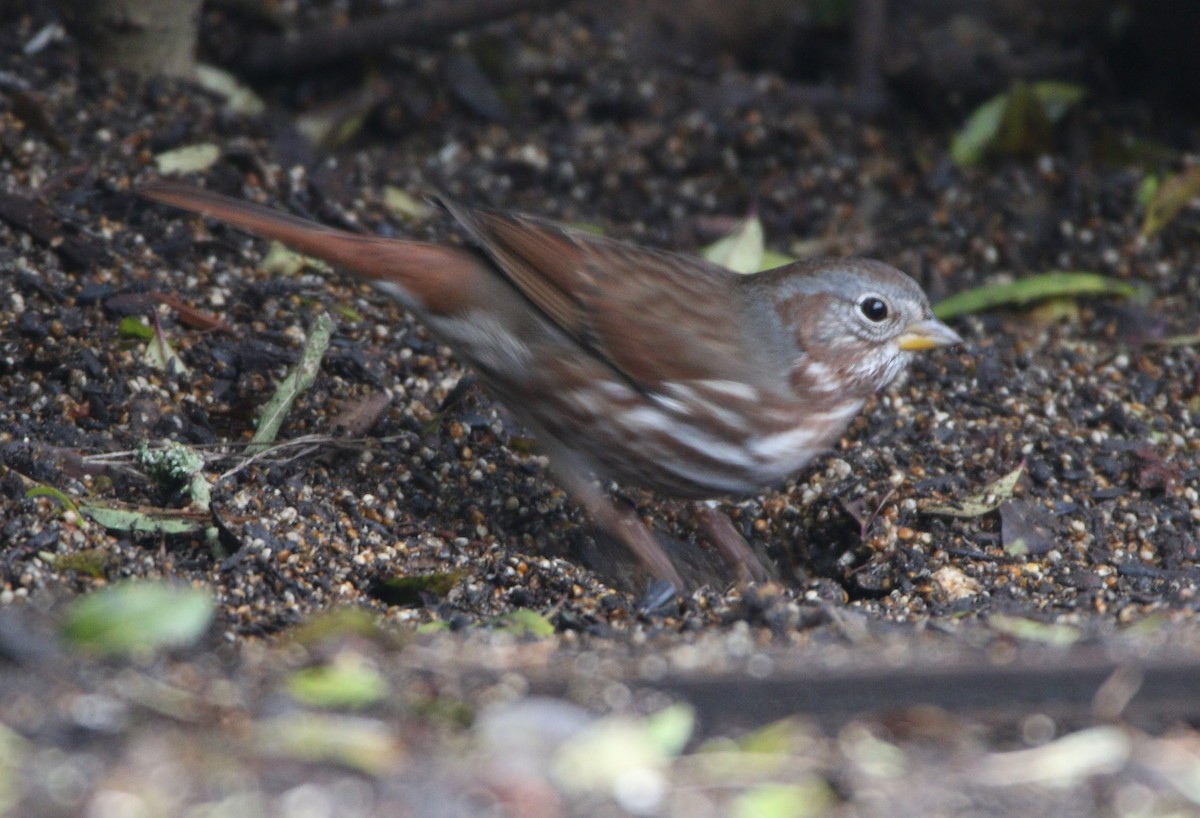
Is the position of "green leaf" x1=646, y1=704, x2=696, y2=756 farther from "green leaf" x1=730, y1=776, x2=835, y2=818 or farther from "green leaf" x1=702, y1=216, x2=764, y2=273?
"green leaf" x1=702, y1=216, x2=764, y2=273

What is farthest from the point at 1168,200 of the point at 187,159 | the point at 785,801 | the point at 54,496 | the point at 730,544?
the point at 54,496

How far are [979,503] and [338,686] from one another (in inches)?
90.9

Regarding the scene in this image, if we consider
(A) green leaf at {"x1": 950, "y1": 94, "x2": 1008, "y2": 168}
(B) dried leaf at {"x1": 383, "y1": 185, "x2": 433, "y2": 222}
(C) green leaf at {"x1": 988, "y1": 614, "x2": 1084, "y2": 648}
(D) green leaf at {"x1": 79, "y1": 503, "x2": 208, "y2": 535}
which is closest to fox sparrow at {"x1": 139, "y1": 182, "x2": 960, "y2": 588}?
(D) green leaf at {"x1": 79, "y1": 503, "x2": 208, "y2": 535}

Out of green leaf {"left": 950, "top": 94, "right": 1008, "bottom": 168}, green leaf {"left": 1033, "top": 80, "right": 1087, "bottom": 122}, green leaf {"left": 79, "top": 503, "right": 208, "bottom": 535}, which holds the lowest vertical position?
green leaf {"left": 79, "top": 503, "right": 208, "bottom": 535}

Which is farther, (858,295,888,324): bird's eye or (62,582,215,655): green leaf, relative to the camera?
(858,295,888,324): bird's eye

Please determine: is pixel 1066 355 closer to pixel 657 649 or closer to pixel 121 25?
pixel 657 649

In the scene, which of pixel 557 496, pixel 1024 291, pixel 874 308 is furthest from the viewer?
pixel 1024 291

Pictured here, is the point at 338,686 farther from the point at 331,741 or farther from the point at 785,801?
the point at 785,801

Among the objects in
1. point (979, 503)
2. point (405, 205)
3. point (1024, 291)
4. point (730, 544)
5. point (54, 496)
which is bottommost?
point (54, 496)

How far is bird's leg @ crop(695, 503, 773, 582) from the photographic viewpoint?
13.4ft

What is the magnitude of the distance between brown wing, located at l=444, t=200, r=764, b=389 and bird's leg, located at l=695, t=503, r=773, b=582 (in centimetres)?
49

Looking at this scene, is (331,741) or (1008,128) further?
(1008,128)

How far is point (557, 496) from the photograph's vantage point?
14.2 feet

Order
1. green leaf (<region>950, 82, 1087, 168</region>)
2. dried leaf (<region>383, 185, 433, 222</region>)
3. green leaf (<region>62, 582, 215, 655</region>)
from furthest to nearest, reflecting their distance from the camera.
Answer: green leaf (<region>950, 82, 1087, 168</region>), dried leaf (<region>383, 185, 433, 222</region>), green leaf (<region>62, 582, 215, 655</region>)
